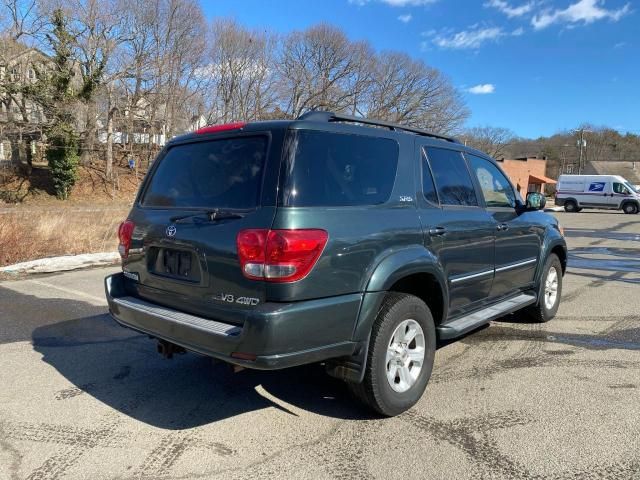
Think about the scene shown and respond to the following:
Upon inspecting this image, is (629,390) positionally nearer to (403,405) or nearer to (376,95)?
(403,405)

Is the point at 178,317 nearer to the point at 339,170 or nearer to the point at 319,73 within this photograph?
the point at 339,170

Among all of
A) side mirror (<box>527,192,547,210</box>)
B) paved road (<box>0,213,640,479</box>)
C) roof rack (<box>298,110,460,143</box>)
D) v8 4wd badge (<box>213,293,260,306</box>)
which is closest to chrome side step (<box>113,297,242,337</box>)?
v8 4wd badge (<box>213,293,260,306</box>)

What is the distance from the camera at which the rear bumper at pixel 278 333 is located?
9.12ft

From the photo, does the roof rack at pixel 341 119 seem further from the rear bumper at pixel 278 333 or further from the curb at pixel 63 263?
the curb at pixel 63 263

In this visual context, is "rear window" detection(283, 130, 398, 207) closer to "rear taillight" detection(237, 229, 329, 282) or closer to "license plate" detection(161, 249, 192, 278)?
"rear taillight" detection(237, 229, 329, 282)

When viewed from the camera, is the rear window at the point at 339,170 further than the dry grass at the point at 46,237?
No

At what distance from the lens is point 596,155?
96562 mm

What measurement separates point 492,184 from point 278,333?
307 centimetres

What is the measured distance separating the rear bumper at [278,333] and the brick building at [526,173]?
57227 millimetres

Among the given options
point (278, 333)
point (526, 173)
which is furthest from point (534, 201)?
point (526, 173)

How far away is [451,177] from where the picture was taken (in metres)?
4.24

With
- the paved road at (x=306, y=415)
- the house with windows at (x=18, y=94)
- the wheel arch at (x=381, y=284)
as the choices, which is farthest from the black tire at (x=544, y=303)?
the house with windows at (x=18, y=94)

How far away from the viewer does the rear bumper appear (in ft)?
9.12

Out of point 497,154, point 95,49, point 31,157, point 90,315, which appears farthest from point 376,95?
point 90,315
